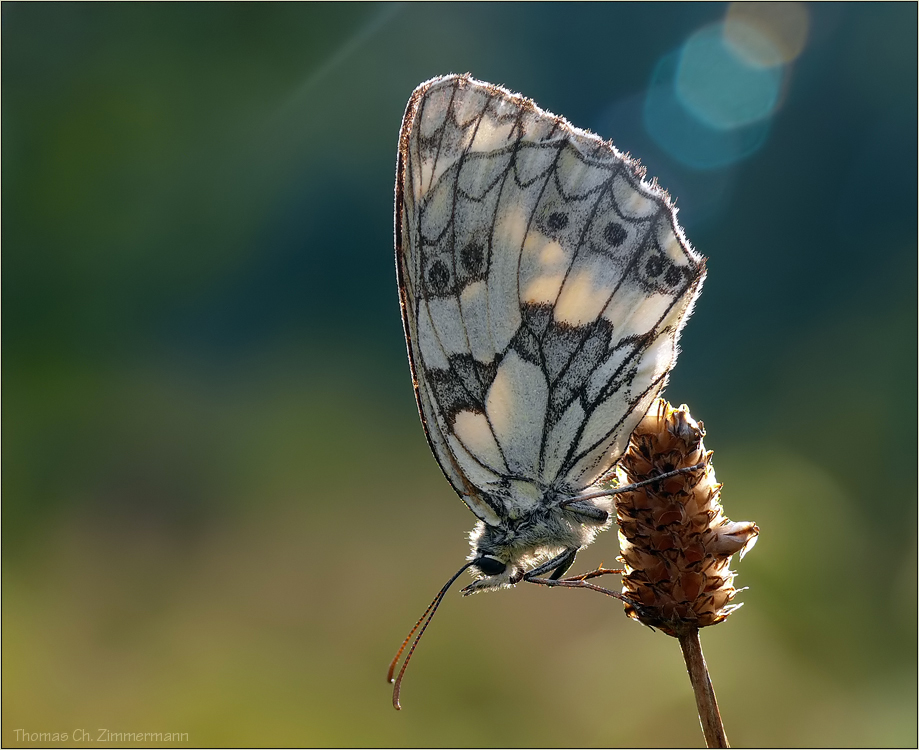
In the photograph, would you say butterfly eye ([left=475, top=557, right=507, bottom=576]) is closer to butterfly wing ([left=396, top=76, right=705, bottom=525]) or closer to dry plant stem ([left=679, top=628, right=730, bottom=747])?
butterfly wing ([left=396, top=76, right=705, bottom=525])

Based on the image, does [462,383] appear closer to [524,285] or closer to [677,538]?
[524,285]

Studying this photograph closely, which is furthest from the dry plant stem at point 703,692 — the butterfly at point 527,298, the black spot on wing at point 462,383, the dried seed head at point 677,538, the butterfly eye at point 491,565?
the black spot on wing at point 462,383

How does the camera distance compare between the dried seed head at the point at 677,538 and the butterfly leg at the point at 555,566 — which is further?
the butterfly leg at the point at 555,566

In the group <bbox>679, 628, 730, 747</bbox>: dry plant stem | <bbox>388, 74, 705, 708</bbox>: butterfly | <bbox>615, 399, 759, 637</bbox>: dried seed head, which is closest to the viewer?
<bbox>679, 628, 730, 747</bbox>: dry plant stem

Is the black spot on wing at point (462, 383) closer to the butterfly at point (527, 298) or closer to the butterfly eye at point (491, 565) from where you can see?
the butterfly at point (527, 298)

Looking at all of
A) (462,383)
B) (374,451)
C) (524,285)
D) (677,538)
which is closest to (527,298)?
(524,285)

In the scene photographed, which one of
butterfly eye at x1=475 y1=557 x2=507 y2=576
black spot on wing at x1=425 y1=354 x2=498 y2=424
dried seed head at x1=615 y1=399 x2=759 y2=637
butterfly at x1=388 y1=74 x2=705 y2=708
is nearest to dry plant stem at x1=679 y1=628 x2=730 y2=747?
dried seed head at x1=615 y1=399 x2=759 y2=637

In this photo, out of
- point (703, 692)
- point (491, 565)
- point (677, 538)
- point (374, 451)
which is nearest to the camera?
point (703, 692)
